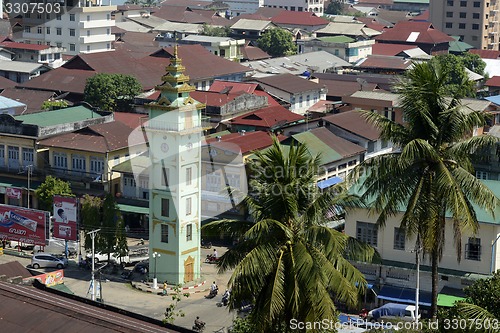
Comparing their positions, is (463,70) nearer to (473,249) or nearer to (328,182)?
(328,182)

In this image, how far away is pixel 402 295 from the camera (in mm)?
32438

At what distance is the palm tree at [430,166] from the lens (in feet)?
65.6

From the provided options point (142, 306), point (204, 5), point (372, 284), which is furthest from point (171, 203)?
point (204, 5)

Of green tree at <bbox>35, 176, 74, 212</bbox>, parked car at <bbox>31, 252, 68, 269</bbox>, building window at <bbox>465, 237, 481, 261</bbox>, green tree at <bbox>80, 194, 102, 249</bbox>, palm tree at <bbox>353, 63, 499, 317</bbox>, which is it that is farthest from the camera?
green tree at <bbox>35, 176, 74, 212</bbox>

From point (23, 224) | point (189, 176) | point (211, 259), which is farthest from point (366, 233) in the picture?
point (23, 224)

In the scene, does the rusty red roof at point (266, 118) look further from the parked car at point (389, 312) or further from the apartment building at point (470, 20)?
the apartment building at point (470, 20)

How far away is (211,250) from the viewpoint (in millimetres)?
41812

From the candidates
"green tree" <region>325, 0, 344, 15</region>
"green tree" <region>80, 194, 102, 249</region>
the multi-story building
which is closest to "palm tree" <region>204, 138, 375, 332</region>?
"green tree" <region>80, 194, 102, 249</region>

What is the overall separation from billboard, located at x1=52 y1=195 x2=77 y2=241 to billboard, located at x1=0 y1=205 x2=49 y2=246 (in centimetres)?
67

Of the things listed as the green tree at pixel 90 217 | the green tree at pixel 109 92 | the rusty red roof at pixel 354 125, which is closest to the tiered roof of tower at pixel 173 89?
the green tree at pixel 90 217

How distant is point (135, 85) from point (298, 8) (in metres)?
78.8

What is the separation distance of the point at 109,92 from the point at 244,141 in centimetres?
1702

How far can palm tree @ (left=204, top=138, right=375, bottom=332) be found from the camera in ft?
58.7

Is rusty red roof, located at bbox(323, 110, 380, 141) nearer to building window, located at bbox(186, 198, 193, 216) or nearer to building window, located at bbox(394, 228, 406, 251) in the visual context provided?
building window, located at bbox(186, 198, 193, 216)
